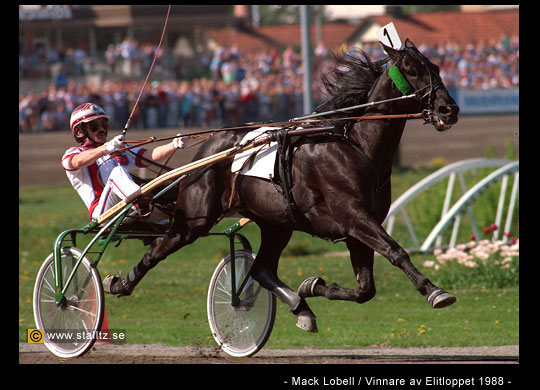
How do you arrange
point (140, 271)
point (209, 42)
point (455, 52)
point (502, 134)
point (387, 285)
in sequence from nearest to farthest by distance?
point (140, 271), point (387, 285), point (502, 134), point (455, 52), point (209, 42)

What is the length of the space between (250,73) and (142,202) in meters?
23.9

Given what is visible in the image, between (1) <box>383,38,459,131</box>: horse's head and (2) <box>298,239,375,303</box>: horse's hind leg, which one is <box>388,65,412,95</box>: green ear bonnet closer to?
(1) <box>383,38,459,131</box>: horse's head

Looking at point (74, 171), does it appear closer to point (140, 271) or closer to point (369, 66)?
point (140, 271)

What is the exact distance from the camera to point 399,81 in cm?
662

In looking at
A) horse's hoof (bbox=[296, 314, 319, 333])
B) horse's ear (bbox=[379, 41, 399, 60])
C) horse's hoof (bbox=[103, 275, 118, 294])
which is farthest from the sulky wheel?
horse's ear (bbox=[379, 41, 399, 60])

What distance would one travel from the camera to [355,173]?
6.63 m

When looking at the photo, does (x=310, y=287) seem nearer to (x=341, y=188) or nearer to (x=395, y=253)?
(x=341, y=188)

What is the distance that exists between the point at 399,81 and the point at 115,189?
2.36 metres

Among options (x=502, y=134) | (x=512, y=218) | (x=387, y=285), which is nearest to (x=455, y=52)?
(x=502, y=134)

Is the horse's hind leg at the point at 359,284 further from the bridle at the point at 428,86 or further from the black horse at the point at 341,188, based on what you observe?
the bridle at the point at 428,86

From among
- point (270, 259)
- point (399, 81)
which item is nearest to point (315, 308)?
point (270, 259)

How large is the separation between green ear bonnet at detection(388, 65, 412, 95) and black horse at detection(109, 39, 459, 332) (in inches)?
0.5
